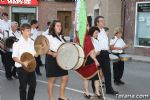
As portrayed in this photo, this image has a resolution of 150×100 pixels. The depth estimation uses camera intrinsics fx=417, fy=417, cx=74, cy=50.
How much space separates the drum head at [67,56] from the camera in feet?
26.5

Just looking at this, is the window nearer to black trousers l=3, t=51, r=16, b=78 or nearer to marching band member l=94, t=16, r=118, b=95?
black trousers l=3, t=51, r=16, b=78

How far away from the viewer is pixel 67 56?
811 cm

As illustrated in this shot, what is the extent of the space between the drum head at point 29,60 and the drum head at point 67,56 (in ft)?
2.46

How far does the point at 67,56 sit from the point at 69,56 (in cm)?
7

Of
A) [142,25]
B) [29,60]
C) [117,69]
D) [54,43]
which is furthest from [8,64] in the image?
[142,25]

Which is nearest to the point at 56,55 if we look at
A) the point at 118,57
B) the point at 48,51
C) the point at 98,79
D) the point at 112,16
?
the point at 48,51

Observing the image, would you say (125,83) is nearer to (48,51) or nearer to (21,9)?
(48,51)

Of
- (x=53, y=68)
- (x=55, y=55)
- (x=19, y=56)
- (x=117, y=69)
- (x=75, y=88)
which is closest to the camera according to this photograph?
(x=19, y=56)

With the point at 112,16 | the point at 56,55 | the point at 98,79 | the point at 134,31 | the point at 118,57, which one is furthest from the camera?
the point at 112,16

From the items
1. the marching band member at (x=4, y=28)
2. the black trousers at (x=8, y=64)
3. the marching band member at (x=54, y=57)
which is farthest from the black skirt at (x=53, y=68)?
the black trousers at (x=8, y=64)

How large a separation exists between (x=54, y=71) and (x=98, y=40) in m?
1.66

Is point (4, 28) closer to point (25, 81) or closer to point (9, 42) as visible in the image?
point (9, 42)

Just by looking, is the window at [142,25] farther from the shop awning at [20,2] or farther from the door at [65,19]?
the shop awning at [20,2]

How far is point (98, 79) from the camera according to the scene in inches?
372
